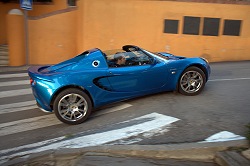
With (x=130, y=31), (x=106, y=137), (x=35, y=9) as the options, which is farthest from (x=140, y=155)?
(x=35, y=9)

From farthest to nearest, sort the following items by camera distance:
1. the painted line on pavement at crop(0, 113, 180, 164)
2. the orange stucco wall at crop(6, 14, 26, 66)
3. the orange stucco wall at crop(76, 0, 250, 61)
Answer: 1. the orange stucco wall at crop(76, 0, 250, 61)
2. the orange stucco wall at crop(6, 14, 26, 66)
3. the painted line on pavement at crop(0, 113, 180, 164)

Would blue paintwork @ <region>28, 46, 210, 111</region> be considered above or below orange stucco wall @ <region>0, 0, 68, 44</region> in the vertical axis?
below

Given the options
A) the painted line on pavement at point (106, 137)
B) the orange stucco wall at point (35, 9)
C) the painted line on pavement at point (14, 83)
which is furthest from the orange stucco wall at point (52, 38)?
the painted line on pavement at point (106, 137)

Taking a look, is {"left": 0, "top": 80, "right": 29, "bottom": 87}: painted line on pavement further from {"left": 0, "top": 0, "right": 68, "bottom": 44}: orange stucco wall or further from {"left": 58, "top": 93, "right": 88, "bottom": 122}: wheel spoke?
{"left": 0, "top": 0, "right": 68, "bottom": 44}: orange stucco wall

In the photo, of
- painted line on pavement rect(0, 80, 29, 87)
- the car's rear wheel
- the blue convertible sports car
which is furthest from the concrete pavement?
painted line on pavement rect(0, 80, 29, 87)

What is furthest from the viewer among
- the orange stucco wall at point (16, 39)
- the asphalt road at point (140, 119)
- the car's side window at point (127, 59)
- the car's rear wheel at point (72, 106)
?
the orange stucco wall at point (16, 39)

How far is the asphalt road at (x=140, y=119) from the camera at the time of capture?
447cm

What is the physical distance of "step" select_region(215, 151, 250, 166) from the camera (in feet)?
10.5

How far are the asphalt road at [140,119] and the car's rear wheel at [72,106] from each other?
0.49 feet

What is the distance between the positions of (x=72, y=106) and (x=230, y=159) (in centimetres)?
296

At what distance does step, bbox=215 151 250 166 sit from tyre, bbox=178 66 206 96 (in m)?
3.04

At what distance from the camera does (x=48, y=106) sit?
16.9ft

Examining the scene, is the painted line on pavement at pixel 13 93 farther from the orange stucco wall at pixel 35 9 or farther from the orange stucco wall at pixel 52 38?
the orange stucco wall at pixel 35 9

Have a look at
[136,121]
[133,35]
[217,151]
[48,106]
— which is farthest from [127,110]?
[133,35]
